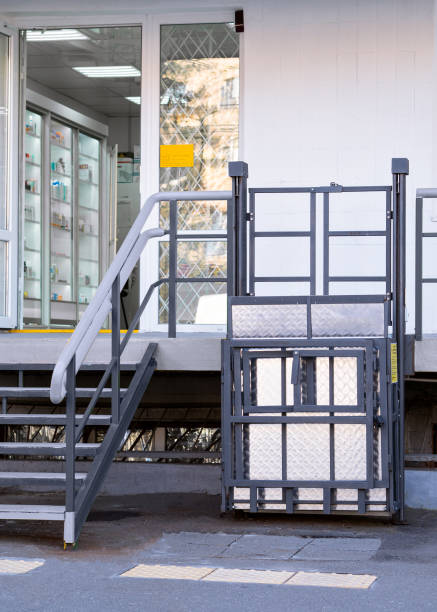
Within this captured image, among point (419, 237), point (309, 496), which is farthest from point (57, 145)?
point (309, 496)

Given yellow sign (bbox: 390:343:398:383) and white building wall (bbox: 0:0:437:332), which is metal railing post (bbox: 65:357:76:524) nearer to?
yellow sign (bbox: 390:343:398:383)

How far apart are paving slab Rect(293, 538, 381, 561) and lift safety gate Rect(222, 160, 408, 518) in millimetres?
318

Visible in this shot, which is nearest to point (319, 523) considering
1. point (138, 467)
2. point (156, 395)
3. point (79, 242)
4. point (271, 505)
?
point (271, 505)

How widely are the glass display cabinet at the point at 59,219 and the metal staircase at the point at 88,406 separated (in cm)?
409

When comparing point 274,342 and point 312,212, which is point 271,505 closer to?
point 274,342

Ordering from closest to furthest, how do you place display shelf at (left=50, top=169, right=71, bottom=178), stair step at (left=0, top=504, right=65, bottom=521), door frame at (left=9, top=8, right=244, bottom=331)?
stair step at (left=0, top=504, right=65, bottom=521)
door frame at (left=9, top=8, right=244, bottom=331)
display shelf at (left=50, top=169, right=71, bottom=178)

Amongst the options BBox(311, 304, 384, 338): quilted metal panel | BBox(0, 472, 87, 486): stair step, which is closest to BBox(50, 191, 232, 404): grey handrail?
BBox(0, 472, 87, 486): stair step

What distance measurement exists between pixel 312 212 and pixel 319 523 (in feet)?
6.11

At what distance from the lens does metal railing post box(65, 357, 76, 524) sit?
481 cm

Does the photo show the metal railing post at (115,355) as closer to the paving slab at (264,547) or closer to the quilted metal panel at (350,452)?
the paving slab at (264,547)

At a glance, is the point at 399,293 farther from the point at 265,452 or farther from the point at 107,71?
the point at 107,71

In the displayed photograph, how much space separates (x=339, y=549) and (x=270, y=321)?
1.36 m

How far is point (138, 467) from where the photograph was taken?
7227 millimetres

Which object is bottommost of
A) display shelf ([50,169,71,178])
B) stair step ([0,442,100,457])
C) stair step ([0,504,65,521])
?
stair step ([0,504,65,521])
